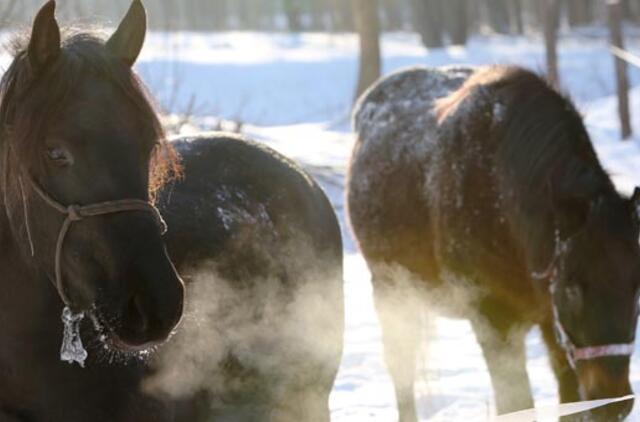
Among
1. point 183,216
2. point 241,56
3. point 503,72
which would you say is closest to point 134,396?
point 183,216

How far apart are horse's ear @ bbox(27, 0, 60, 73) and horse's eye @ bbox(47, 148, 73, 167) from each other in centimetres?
24

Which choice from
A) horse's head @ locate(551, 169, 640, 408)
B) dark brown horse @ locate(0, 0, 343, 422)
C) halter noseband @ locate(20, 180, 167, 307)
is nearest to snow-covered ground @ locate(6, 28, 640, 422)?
horse's head @ locate(551, 169, 640, 408)

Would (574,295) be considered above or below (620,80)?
above

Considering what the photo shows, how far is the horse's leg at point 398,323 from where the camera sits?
7.57m

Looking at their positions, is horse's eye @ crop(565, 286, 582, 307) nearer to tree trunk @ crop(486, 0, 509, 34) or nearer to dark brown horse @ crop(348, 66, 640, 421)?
dark brown horse @ crop(348, 66, 640, 421)

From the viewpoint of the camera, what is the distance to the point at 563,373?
5.97 meters

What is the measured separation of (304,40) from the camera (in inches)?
1820

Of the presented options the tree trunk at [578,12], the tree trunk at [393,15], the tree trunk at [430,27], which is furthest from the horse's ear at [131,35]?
the tree trunk at [393,15]

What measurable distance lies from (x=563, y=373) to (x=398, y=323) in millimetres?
1945

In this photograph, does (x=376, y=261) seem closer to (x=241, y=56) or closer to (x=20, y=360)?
(x=20, y=360)

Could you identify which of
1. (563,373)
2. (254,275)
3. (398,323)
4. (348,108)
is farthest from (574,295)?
(348,108)

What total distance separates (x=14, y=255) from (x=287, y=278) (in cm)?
161

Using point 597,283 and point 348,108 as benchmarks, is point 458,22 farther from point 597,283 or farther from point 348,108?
point 597,283

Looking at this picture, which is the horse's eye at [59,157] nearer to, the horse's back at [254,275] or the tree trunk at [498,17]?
the horse's back at [254,275]
